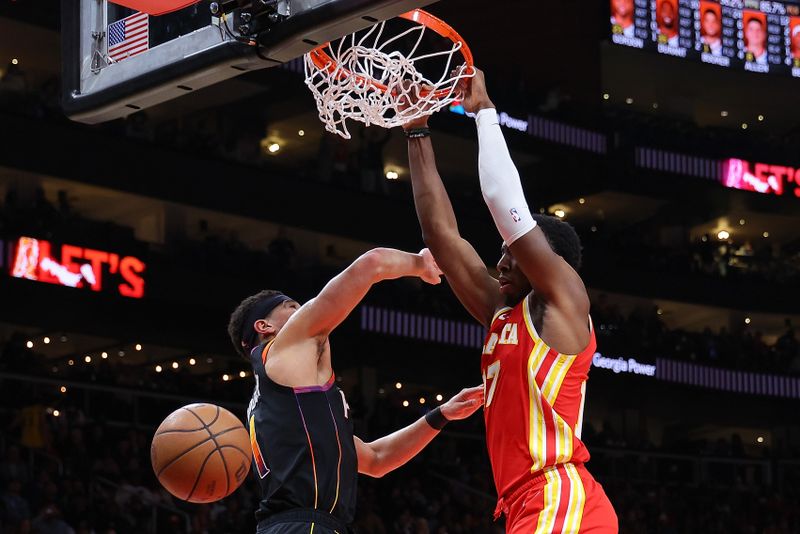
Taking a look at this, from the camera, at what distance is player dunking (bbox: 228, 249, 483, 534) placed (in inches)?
209

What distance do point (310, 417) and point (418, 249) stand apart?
872 inches

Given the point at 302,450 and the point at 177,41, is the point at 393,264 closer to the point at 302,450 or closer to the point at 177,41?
the point at 302,450

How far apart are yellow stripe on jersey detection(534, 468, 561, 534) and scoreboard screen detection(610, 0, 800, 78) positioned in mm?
23636

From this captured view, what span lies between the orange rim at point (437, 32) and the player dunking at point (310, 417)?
0.84 m

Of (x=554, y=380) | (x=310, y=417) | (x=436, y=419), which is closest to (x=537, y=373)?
(x=554, y=380)

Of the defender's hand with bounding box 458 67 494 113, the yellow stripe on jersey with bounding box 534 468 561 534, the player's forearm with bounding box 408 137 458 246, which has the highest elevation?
the defender's hand with bounding box 458 67 494 113

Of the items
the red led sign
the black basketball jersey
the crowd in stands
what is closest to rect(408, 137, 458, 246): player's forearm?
the black basketball jersey

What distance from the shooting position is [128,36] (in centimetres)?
570

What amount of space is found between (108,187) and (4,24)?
4504mm

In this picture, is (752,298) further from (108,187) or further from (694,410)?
(108,187)

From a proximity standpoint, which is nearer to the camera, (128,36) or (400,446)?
(128,36)

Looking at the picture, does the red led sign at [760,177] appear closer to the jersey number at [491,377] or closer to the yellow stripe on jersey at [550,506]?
the jersey number at [491,377]

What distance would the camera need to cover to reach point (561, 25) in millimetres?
31656

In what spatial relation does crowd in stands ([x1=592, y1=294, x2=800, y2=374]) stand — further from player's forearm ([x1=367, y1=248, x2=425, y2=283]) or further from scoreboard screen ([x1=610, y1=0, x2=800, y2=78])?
player's forearm ([x1=367, y1=248, x2=425, y2=283])
